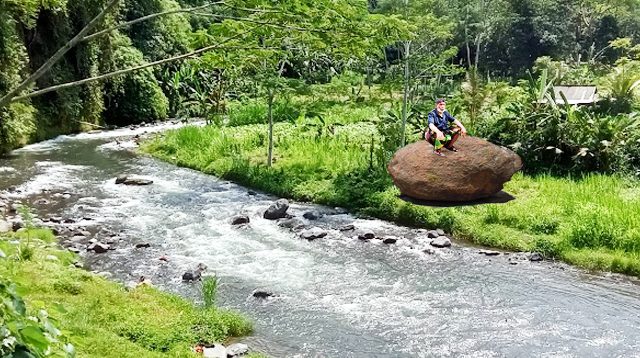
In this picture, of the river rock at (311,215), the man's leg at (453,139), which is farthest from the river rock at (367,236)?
the man's leg at (453,139)

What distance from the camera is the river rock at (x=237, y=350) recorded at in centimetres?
A: 773

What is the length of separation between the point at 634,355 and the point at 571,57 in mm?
42468

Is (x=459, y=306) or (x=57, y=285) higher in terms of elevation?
(x=57, y=285)

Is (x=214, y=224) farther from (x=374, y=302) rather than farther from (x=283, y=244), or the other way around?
(x=374, y=302)

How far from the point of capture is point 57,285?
8.52 m

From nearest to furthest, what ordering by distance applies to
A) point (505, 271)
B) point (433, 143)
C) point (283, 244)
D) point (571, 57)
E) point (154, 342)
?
point (154, 342), point (505, 271), point (283, 244), point (433, 143), point (571, 57)

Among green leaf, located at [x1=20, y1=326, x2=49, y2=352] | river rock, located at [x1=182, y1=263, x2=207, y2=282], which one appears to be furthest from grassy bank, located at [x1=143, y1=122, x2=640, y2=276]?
green leaf, located at [x1=20, y1=326, x2=49, y2=352]

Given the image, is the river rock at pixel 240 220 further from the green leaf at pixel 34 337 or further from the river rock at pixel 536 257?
the green leaf at pixel 34 337

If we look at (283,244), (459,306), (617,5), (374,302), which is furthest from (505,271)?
(617,5)

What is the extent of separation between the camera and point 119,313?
805 cm

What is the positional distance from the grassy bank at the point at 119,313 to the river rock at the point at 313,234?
452 cm

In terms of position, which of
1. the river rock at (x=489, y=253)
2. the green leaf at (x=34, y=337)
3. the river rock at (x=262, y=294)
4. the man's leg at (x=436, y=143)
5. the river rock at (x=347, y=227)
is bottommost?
the river rock at (x=489, y=253)

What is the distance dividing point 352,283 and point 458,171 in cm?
424

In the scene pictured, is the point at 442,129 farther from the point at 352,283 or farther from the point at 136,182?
the point at 136,182
